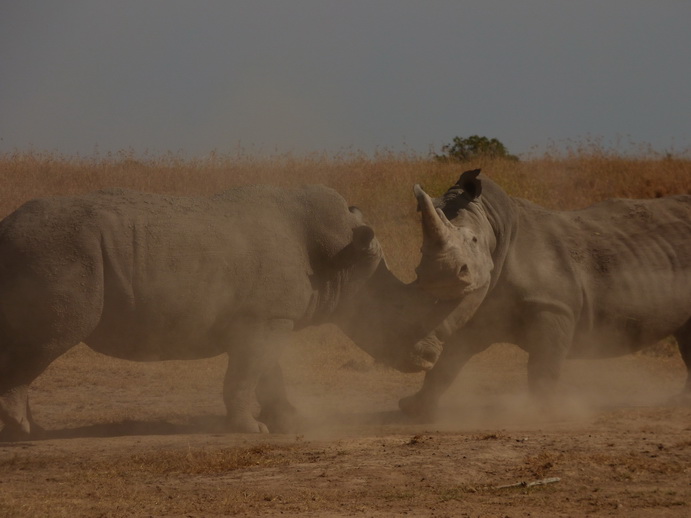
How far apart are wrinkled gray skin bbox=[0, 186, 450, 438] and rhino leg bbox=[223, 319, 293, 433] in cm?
1

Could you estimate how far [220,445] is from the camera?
7.39 meters

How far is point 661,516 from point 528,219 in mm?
4527

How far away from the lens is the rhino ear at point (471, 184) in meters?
8.84

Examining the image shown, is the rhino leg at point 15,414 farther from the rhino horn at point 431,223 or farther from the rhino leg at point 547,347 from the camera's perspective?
the rhino leg at point 547,347

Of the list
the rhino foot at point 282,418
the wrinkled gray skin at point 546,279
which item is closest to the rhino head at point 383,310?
the wrinkled gray skin at point 546,279

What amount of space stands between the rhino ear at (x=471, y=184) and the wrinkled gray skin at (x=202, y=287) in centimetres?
92

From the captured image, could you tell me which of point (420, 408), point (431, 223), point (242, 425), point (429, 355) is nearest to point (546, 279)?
point (429, 355)

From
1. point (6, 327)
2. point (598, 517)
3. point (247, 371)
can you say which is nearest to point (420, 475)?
point (598, 517)

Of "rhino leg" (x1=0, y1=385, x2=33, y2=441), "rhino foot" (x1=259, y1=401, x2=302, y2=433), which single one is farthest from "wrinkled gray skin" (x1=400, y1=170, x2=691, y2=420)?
"rhino leg" (x1=0, y1=385, x2=33, y2=441)

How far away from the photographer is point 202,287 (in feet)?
26.1

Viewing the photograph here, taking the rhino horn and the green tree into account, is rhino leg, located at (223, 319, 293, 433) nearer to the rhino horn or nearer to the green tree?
the rhino horn

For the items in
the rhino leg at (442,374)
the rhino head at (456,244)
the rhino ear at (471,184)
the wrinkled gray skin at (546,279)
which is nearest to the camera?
the rhino head at (456,244)

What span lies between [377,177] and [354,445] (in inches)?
485

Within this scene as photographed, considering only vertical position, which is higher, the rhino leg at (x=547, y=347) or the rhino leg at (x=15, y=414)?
the rhino leg at (x=547, y=347)
